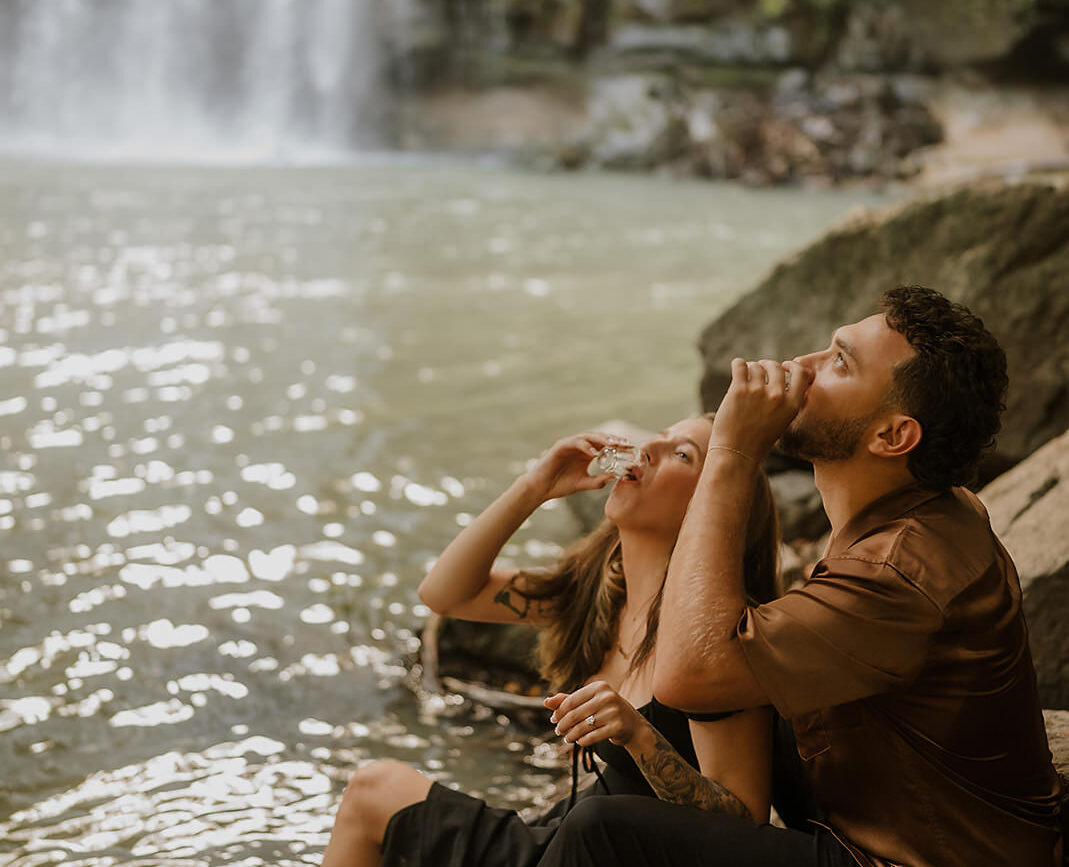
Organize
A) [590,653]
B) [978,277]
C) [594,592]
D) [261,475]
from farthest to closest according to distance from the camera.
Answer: [261,475] < [978,277] < [594,592] < [590,653]

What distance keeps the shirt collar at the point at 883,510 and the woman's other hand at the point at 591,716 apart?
1.59 ft

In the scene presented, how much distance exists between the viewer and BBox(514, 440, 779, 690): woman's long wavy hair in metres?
2.58

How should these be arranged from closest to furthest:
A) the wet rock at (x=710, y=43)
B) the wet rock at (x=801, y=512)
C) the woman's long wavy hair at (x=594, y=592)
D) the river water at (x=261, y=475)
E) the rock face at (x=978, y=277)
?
the woman's long wavy hair at (x=594, y=592), the river water at (x=261, y=475), the rock face at (x=978, y=277), the wet rock at (x=801, y=512), the wet rock at (x=710, y=43)

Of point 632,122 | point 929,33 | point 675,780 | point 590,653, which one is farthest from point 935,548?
point 929,33

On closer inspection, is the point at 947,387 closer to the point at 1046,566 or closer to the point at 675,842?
the point at 675,842

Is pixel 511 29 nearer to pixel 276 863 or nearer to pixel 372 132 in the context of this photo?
pixel 372 132

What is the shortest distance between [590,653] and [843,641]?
1000 millimetres

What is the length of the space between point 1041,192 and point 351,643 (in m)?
3.43

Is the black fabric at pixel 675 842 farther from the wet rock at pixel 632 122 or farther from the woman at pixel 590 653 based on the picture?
the wet rock at pixel 632 122

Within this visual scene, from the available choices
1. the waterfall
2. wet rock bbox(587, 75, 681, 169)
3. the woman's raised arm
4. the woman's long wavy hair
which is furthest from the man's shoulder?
the waterfall

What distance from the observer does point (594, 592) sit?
3008 millimetres

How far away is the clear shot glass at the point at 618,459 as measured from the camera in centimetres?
271

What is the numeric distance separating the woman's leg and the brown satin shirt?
2.80 ft

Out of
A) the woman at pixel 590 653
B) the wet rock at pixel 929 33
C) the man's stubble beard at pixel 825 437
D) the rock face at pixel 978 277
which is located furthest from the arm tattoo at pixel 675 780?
the wet rock at pixel 929 33
